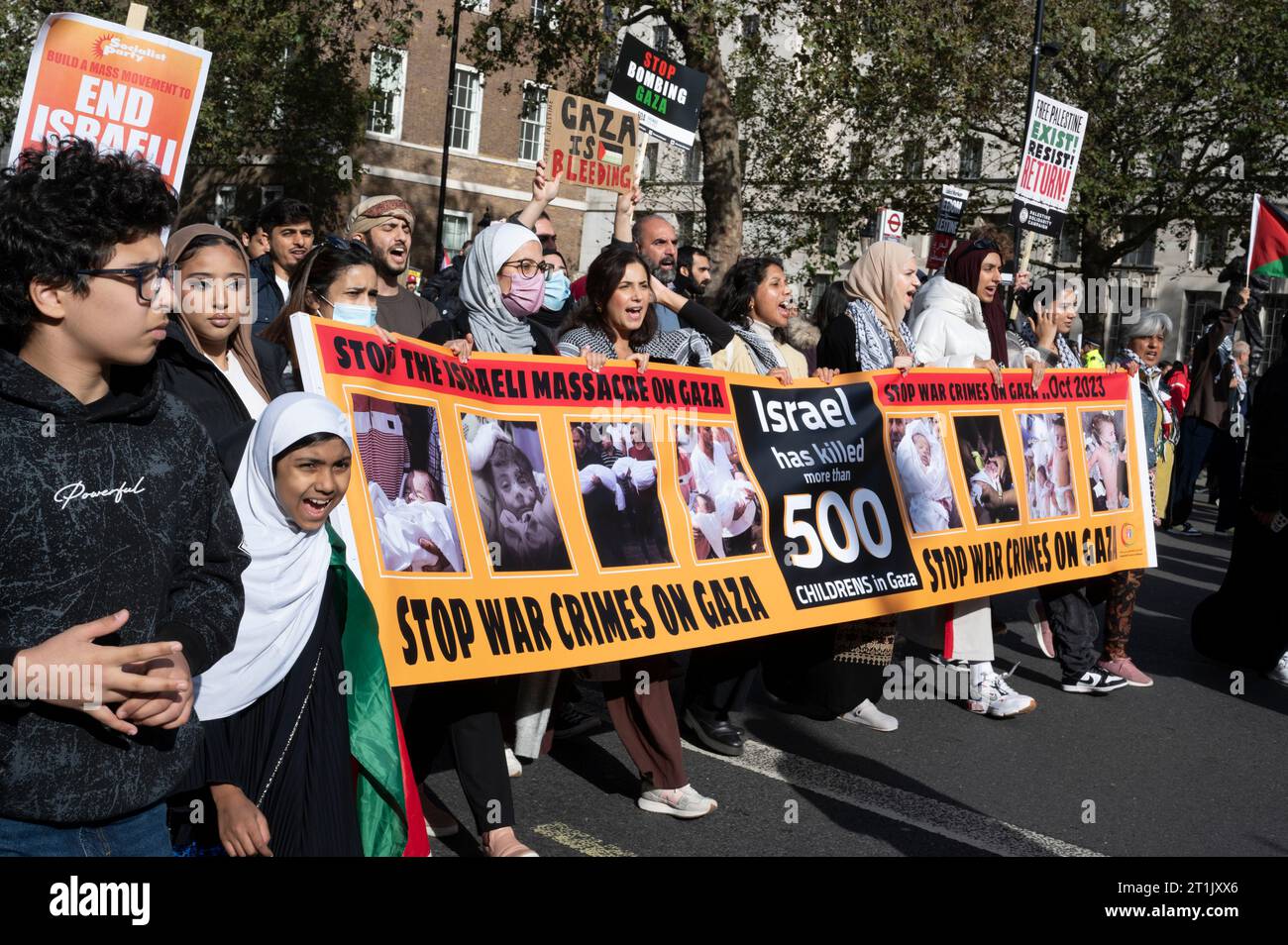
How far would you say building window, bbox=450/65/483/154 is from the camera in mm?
38875

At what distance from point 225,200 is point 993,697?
33.8 metres

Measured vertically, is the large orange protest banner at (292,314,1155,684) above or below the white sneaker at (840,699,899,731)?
above

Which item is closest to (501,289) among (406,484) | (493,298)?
(493,298)

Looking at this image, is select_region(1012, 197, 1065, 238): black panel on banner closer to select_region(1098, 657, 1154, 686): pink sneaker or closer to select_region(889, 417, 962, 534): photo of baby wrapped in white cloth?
select_region(1098, 657, 1154, 686): pink sneaker

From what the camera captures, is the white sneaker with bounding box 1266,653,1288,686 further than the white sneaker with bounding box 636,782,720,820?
Yes

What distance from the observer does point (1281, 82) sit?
25109 millimetres

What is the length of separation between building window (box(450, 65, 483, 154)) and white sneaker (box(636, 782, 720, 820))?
36.0 metres

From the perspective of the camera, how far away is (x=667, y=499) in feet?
16.5

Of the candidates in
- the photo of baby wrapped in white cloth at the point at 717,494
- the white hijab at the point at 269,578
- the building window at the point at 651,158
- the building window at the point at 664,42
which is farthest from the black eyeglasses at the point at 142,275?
the building window at the point at 651,158

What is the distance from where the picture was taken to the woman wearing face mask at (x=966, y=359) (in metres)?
6.54

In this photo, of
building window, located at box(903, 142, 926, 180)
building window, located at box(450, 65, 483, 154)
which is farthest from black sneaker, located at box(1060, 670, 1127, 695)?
building window, located at box(450, 65, 483, 154)

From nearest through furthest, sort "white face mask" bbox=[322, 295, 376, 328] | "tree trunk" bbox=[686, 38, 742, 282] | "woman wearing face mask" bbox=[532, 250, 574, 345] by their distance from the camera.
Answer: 1. "white face mask" bbox=[322, 295, 376, 328]
2. "woman wearing face mask" bbox=[532, 250, 574, 345]
3. "tree trunk" bbox=[686, 38, 742, 282]
